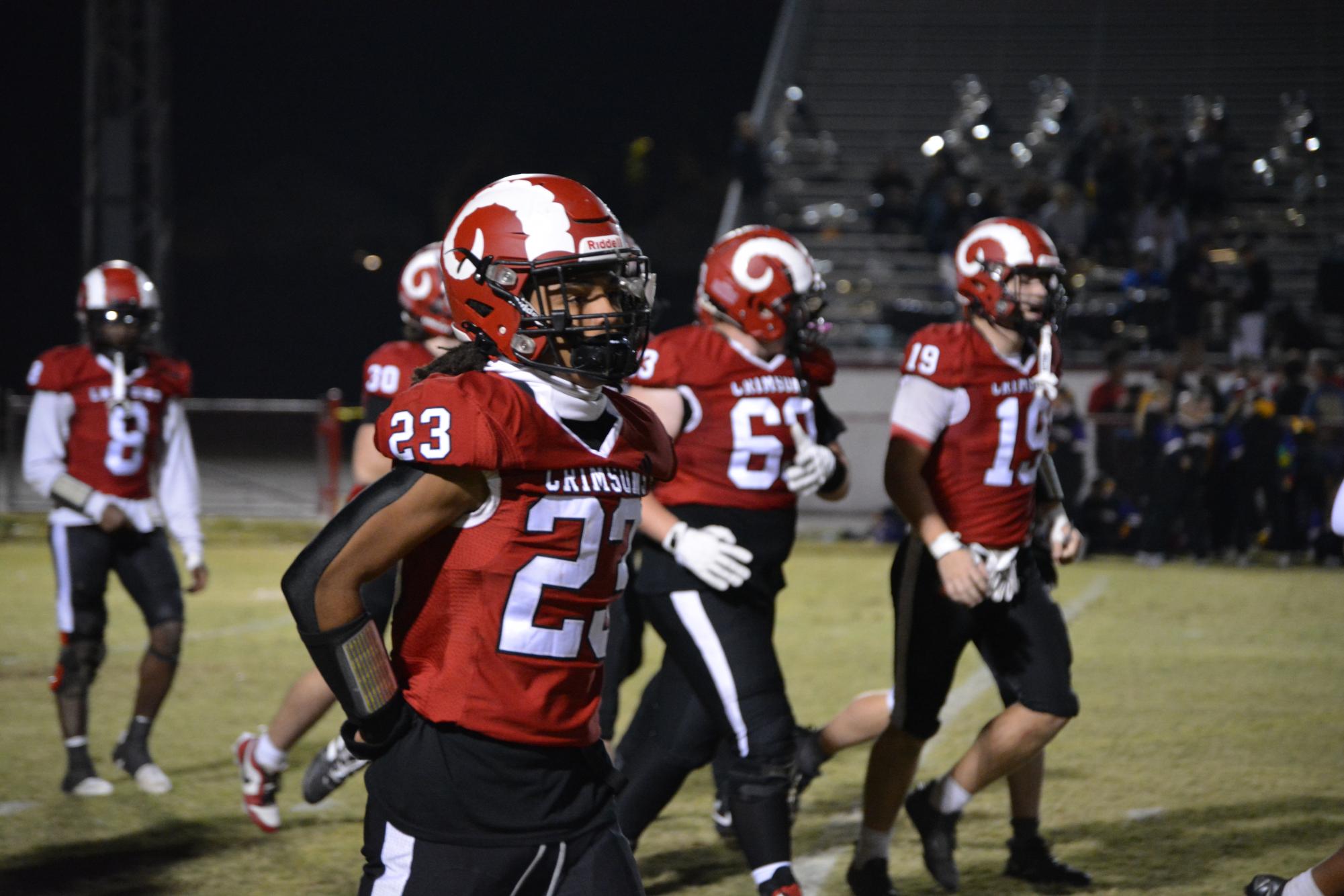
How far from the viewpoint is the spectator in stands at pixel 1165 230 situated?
53.5ft

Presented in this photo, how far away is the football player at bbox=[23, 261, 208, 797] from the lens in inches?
221

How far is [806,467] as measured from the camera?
14.4 feet

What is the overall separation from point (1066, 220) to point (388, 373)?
1267cm

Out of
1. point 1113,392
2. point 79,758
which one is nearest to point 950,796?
point 79,758

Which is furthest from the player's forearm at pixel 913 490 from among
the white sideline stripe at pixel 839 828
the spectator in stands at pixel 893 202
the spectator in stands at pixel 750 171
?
the spectator in stands at pixel 750 171

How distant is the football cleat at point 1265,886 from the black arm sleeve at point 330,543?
100.0 inches

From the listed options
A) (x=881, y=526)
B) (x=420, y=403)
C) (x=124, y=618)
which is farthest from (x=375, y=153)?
(x=420, y=403)

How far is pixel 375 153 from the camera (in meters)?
29.4

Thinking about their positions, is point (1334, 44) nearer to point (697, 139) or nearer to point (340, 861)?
point (697, 139)

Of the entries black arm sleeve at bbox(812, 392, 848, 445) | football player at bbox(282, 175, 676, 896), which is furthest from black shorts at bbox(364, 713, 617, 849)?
black arm sleeve at bbox(812, 392, 848, 445)

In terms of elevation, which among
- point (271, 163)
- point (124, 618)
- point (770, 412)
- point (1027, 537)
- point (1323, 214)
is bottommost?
point (124, 618)

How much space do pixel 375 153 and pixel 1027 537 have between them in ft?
86.9

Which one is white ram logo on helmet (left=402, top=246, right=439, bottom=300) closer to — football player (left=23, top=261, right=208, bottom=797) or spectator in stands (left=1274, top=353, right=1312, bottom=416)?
football player (left=23, top=261, right=208, bottom=797)

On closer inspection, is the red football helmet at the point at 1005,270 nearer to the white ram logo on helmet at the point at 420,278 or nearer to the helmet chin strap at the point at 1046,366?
the helmet chin strap at the point at 1046,366
